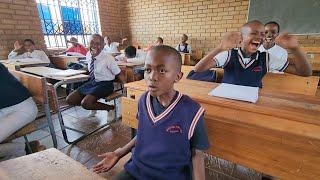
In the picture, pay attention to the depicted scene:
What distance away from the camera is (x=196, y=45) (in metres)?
6.05

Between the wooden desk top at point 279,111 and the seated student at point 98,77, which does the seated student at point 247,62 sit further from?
the seated student at point 98,77

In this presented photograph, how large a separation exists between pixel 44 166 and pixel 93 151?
160 centimetres

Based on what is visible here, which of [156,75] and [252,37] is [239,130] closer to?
[156,75]

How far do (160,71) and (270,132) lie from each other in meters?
0.62

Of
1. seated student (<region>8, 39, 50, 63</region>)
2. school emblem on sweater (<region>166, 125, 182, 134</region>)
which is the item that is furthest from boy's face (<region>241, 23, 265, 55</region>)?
seated student (<region>8, 39, 50, 63</region>)

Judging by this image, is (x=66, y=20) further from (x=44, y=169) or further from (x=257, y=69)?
(x=44, y=169)

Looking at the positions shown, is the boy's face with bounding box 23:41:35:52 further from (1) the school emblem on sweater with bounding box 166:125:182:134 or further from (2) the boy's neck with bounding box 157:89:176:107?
(1) the school emblem on sweater with bounding box 166:125:182:134

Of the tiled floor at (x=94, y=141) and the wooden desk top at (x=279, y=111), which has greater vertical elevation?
the wooden desk top at (x=279, y=111)

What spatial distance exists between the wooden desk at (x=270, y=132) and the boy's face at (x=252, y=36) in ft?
1.37

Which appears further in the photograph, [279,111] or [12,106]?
[12,106]

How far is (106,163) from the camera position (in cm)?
109

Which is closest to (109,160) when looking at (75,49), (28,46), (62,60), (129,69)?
(129,69)

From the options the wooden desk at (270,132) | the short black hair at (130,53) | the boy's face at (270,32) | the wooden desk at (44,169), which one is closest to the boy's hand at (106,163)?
the wooden desk at (44,169)

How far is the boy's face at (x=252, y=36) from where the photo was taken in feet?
4.90
